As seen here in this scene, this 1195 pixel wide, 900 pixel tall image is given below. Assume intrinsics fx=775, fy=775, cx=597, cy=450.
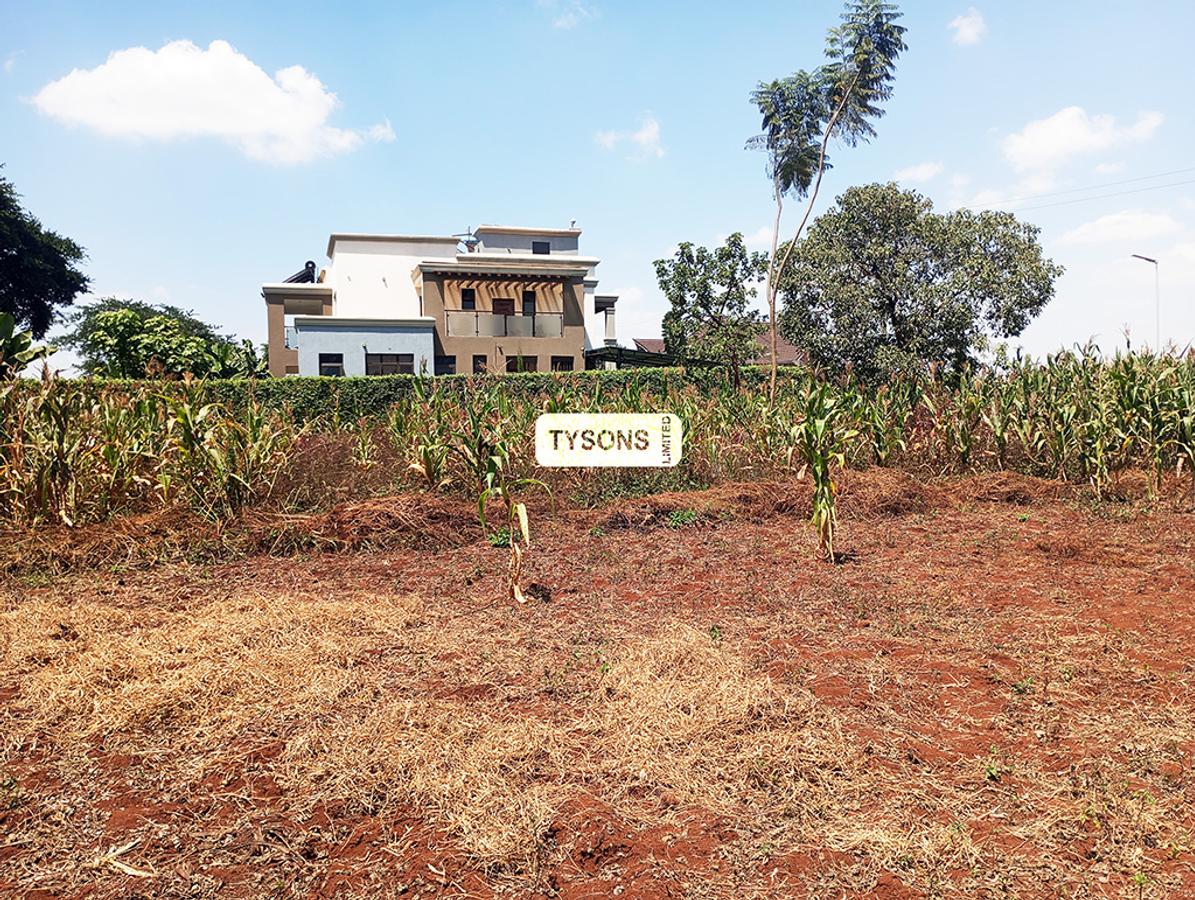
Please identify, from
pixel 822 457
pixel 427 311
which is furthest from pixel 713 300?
pixel 822 457

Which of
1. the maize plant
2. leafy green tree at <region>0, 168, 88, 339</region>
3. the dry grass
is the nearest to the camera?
the dry grass

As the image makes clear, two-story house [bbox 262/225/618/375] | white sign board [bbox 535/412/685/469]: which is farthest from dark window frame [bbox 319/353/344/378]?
white sign board [bbox 535/412/685/469]

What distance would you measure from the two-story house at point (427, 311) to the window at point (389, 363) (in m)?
0.04

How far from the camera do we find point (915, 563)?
20.8ft

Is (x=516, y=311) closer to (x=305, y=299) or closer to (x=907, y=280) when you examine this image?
(x=305, y=299)

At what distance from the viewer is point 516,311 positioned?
107 ft

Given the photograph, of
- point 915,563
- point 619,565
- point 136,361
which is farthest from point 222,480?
point 136,361

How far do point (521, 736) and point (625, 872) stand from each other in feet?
2.90

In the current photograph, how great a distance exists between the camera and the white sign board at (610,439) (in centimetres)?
515

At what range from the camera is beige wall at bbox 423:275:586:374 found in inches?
1217

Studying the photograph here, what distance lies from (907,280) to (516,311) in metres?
16.5

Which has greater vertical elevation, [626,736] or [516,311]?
[516,311]

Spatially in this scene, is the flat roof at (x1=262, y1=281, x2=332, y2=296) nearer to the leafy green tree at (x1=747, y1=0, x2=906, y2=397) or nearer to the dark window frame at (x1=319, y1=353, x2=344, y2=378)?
the dark window frame at (x1=319, y1=353, x2=344, y2=378)

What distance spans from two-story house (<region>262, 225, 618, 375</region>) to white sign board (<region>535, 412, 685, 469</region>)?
2291cm
